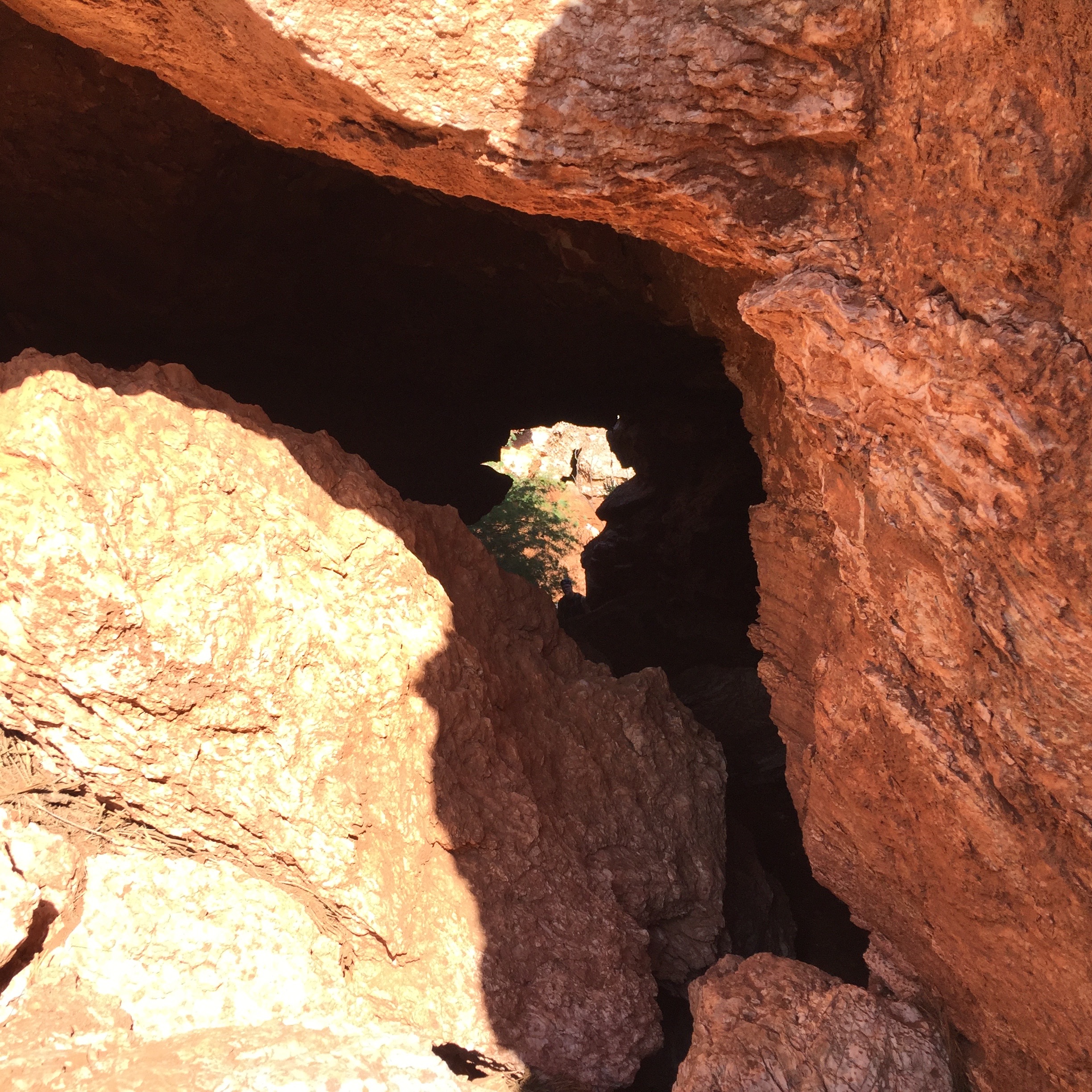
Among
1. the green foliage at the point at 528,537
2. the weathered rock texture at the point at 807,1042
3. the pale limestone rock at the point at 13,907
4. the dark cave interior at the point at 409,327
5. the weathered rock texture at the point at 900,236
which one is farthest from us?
the green foliage at the point at 528,537

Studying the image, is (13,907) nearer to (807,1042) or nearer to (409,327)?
(807,1042)

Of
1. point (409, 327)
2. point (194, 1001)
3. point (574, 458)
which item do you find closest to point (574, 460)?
point (574, 458)

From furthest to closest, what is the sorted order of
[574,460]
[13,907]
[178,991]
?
[574,460] < [178,991] < [13,907]

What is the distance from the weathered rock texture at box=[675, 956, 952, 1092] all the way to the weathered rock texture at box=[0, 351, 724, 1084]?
328 millimetres

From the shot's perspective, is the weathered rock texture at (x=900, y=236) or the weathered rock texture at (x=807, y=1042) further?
the weathered rock texture at (x=807, y=1042)

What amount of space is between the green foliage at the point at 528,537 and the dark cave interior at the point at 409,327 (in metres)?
0.47

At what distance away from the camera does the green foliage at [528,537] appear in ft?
22.3

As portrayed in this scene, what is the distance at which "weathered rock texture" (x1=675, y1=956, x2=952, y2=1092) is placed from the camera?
2.32 m

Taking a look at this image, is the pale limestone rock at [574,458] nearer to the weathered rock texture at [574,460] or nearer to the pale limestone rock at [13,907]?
the weathered rock texture at [574,460]

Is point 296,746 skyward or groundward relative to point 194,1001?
skyward

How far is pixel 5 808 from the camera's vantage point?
2.12 meters

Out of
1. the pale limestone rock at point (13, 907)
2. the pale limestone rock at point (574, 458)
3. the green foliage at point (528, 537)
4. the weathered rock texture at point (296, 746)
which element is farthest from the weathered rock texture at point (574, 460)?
the pale limestone rock at point (13, 907)

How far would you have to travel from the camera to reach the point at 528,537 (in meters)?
7.10

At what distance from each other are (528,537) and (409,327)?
8.51 ft
